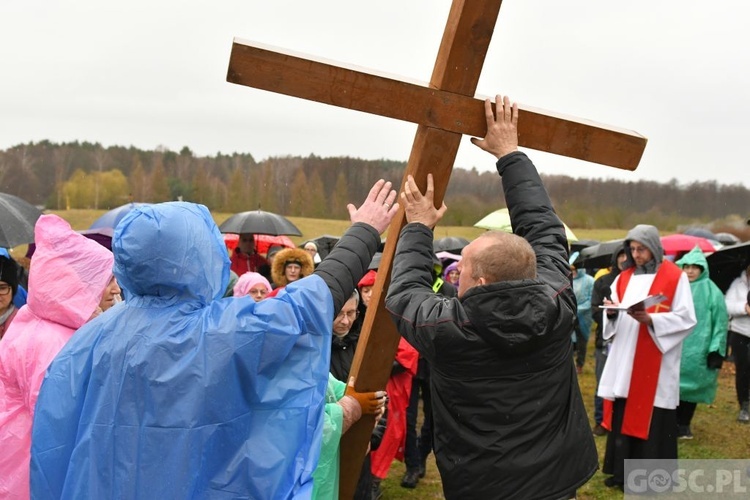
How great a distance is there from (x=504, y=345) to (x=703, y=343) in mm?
6427

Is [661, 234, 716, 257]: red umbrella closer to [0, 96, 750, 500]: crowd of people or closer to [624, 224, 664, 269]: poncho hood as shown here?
[624, 224, 664, 269]: poncho hood

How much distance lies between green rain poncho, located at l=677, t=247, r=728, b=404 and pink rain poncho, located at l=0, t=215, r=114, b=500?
6546mm

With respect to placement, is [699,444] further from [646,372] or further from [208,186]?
[208,186]

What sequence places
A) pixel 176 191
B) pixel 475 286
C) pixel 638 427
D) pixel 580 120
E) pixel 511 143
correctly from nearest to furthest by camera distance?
pixel 475 286
pixel 511 143
pixel 580 120
pixel 638 427
pixel 176 191

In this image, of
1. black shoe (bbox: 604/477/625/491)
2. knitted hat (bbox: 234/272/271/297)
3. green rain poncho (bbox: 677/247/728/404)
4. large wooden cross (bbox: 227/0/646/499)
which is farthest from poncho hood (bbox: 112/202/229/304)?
green rain poncho (bbox: 677/247/728/404)

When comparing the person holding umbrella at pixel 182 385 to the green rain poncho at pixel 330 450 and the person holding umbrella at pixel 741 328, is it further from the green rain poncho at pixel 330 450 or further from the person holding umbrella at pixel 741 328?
the person holding umbrella at pixel 741 328

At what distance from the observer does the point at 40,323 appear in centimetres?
313

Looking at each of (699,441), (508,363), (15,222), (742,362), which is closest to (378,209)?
(508,363)

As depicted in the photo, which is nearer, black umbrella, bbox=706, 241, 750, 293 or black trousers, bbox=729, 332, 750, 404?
black umbrella, bbox=706, 241, 750, 293

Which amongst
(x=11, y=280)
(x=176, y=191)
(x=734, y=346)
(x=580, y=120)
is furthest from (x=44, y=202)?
(x=580, y=120)

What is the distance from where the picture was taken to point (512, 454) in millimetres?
2602

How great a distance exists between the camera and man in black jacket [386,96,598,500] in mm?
2477

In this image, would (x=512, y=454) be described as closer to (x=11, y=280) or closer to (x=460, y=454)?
(x=460, y=454)

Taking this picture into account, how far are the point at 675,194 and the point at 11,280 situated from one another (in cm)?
1420
